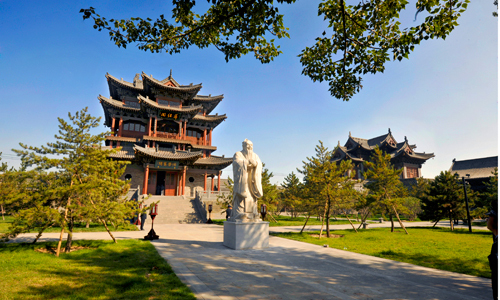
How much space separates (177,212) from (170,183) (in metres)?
8.68

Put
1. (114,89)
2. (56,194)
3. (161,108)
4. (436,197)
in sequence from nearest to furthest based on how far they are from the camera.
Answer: (56,194), (436,197), (161,108), (114,89)

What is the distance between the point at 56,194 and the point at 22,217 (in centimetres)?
85

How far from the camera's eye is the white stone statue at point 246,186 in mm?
8023

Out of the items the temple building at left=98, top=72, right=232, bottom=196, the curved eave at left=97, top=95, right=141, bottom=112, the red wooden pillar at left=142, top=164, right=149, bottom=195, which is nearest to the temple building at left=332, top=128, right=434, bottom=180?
the temple building at left=98, top=72, right=232, bottom=196

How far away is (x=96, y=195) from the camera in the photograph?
7324mm

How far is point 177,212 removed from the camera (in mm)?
20000

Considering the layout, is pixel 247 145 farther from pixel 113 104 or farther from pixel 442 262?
pixel 113 104

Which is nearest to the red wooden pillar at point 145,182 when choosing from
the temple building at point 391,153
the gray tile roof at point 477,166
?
the temple building at point 391,153

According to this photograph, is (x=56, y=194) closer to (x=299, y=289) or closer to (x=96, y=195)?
(x=96, y=195)

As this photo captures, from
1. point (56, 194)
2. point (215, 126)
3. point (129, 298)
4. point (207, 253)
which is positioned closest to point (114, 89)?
point (215, 126)

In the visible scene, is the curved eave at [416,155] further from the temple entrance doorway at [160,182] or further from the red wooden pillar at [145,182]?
the red wooden pillar at [145,182]

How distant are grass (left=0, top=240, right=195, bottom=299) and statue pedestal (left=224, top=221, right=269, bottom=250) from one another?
2.13 m

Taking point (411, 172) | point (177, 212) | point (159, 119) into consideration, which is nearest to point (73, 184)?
point (177, 212)

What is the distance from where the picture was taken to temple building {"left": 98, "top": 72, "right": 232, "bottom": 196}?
26453 mm
